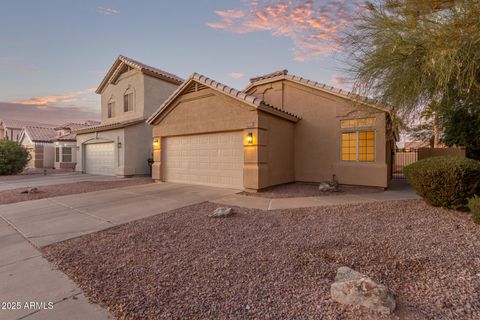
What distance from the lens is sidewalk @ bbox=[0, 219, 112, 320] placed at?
7.89 feet

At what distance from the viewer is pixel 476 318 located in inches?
84.0

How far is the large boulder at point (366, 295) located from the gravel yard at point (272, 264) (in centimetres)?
8

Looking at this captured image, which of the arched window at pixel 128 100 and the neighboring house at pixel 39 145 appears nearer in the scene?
the arched window at pixel 128 100

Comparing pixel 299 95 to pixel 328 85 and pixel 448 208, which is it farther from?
pixel 448 208

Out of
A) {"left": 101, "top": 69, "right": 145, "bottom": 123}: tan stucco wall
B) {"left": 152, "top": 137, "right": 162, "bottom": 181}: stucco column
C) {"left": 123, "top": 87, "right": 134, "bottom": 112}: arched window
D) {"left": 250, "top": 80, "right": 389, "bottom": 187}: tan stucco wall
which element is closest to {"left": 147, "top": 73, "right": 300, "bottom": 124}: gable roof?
{"left": 250, "top": 80, "right": 389, "bottom": 187}: tan stucco wall

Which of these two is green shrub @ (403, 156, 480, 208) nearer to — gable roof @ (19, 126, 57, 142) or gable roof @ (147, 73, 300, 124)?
gable roof @ (147, 73, 300, 124)

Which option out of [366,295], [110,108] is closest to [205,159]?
[366,295]

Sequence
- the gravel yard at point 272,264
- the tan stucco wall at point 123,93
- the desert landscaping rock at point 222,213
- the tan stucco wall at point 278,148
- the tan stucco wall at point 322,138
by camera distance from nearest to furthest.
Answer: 1. the gravel yard at point 272,264
2. the desert landscaping rock at point 222,213
3. the tan stucco wall at point 278,148
4. the tan stucco wall at point 322,138
5. the tan stucco wall at point 123,93

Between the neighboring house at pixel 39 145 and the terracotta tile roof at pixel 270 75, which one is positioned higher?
the terracotta tile roof at pixel 270 75

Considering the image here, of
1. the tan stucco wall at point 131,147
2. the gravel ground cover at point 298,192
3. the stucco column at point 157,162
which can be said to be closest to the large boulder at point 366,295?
the gravel ground cover at point 298,192

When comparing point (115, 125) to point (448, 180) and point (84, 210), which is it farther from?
point (448, 180)

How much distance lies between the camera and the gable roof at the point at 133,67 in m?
16.3

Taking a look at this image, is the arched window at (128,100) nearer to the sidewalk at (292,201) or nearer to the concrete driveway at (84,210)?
the concrete driveway at (84,210)

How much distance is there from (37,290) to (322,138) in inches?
417
